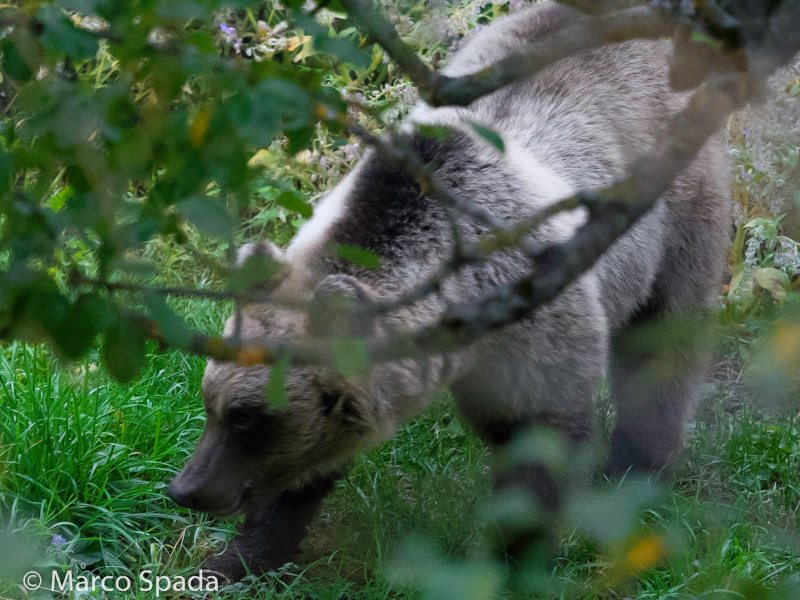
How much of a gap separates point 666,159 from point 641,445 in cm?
312

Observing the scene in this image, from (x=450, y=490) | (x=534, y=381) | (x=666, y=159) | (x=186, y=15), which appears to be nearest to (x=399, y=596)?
(x=450, y=490)

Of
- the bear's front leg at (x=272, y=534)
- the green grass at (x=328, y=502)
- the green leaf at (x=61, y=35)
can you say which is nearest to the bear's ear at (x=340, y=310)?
the green leaf at (x=61, y=35)

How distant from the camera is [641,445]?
183 inches

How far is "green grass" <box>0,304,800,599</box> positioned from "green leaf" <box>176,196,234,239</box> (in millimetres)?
2231

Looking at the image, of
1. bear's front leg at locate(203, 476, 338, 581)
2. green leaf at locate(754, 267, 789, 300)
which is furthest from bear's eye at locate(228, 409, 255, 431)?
green leaf at locate(754, 267, 789, 300)

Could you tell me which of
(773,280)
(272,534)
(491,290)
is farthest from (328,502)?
(773,280)

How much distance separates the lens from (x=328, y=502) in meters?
4.26

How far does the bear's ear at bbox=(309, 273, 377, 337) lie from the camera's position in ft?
4.93

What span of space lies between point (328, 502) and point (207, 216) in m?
3.10

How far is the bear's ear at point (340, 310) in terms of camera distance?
1502mm

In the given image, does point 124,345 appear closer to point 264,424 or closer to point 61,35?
point 61,35

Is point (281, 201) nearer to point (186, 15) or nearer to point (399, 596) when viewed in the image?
point (186, 15)

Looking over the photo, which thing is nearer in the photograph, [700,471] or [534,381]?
[534,381]

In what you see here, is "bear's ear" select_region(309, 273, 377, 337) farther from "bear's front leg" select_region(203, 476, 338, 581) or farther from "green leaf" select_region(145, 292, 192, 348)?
"bear's front leg" select_region(203, 476, 338, 581)
